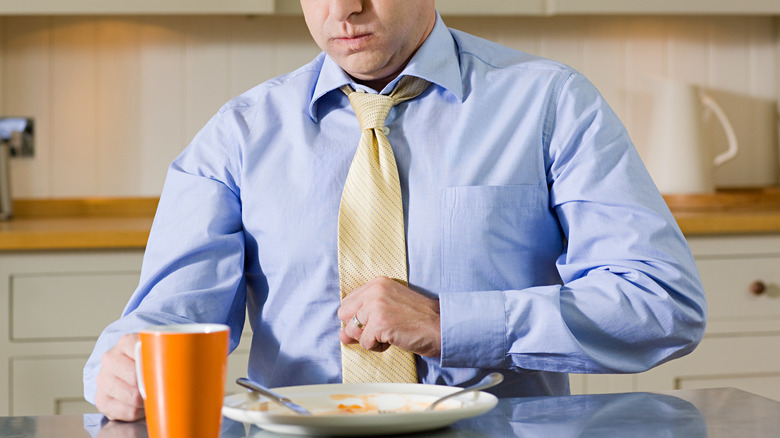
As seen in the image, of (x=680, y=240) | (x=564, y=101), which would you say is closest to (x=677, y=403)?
(x=680, y=240)

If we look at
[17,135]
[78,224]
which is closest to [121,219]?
[78,224]

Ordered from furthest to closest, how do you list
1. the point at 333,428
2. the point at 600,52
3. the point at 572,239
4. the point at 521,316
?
the point at 600,52 → the point at 572,239 → the point at 521,316 → the point at 333,428

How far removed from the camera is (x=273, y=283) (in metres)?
1.17

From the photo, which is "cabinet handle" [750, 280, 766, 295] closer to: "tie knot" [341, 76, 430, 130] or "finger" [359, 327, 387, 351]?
"tie knot" [341, 76, 430, 130]

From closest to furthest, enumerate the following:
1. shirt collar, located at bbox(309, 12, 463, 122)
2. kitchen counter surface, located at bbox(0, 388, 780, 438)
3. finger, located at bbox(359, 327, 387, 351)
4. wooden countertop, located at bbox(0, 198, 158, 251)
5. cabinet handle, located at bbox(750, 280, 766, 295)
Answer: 1. kitchen counter surface, located at bbox(0, 388, 780, 438)
2. finger, located at bbox(359, 327, 387, 351)
3. shirt collar, located at bbox(309, 12, 463, 122)
4. wooden countertop, located at bbox(0, 198, 158, 251)
5. cabinet handle, located at bbox(750, 280, 766, 295)

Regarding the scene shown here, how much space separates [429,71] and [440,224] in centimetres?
21

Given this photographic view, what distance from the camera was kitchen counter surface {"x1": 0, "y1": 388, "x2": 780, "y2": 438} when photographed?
0.74 m

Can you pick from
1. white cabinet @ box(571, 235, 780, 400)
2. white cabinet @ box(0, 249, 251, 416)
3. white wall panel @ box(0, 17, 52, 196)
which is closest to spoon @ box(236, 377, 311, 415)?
white cabinet @ box(0, 249, 251, 416)

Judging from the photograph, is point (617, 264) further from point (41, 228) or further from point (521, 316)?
point (41, 228)

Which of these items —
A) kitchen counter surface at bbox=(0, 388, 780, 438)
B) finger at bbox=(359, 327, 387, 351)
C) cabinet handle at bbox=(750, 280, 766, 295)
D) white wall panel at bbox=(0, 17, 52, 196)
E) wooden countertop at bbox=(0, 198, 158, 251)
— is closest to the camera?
kitchen counter surface at bbox=(0, 388, 780, 438)

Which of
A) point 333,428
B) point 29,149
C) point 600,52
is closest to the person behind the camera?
point 333,428

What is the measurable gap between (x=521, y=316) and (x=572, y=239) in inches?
6.6

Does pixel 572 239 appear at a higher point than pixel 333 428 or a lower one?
higher

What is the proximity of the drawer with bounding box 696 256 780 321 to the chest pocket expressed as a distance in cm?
105
